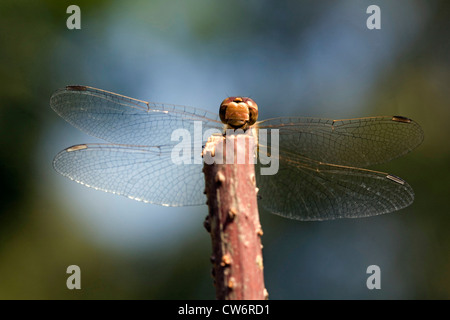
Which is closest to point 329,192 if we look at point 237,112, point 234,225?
point 237,112

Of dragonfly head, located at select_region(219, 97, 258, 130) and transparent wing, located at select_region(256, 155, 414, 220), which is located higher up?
dragonfly head, located at select_region(219, 97, 258, 130)

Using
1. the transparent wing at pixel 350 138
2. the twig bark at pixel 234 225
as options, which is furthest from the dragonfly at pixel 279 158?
the twig bark at pixel 234 225

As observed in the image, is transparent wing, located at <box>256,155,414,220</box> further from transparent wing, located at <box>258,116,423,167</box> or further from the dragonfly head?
the dragonfly head

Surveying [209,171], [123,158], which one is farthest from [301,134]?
[123,158]

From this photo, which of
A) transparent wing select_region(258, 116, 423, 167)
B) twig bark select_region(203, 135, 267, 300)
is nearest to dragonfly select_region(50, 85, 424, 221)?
transparent wing select_region(258, 116, 423, 167)

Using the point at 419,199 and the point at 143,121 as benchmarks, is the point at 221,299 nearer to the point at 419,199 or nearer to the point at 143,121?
the point at 143,121

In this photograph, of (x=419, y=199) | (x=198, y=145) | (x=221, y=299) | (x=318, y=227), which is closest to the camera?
(x=221, y=299)
